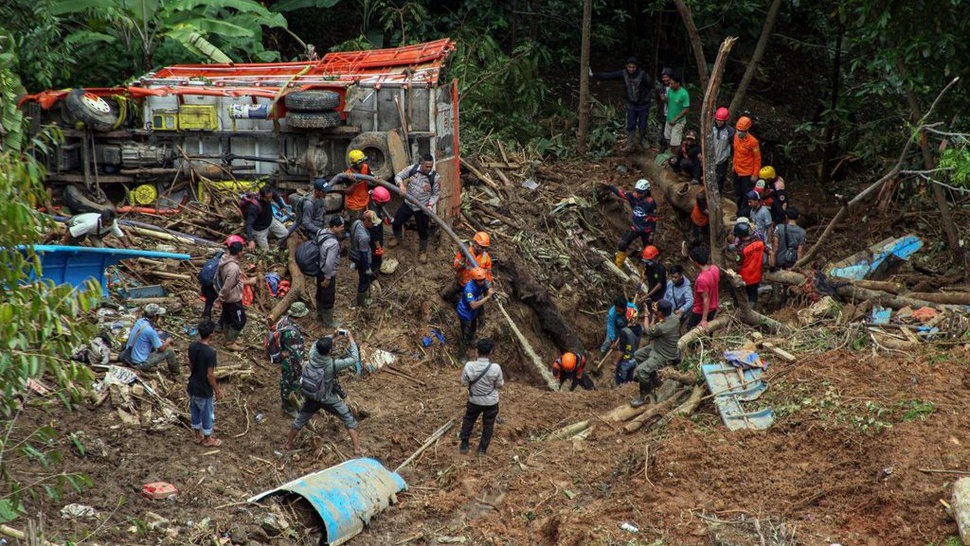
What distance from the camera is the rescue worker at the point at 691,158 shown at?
1724 centimetres

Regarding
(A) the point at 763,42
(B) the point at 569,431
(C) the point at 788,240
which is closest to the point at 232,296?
(B) the point at 569,431

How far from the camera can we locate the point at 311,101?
1481cm

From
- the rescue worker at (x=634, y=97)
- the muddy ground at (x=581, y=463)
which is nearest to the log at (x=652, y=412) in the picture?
the muddy ground at (x=581, y=463)

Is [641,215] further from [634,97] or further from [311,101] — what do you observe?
[311,101]

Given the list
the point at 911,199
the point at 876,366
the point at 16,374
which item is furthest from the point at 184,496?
the point at 911,199

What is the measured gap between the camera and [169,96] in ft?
50.6

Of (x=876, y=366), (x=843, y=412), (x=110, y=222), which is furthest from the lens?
(x=110, y=222)

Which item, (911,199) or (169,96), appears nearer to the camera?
(169,96)

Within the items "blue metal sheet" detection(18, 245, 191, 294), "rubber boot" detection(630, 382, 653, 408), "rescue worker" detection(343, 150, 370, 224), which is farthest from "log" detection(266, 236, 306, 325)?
"rubber boot" detection(630, 382, 653, 408)

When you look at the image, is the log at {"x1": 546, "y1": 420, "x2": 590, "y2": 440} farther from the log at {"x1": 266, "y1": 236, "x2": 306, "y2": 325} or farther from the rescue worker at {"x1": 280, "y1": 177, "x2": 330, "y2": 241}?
the rescue worker at {"x1": 280, "y1": 177, "x2": 330, "y2": 241}

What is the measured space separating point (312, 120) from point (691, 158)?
6315 millimetres

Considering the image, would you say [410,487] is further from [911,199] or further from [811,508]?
[911,199]

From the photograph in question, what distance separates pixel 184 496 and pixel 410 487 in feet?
7.32

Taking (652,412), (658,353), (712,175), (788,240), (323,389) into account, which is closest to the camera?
(323,389)
